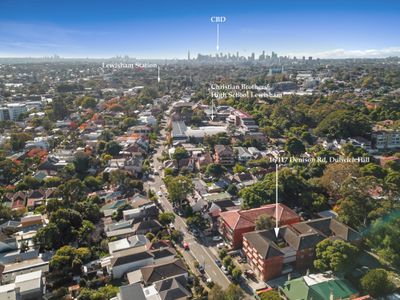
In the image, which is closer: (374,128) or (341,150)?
(341,150)

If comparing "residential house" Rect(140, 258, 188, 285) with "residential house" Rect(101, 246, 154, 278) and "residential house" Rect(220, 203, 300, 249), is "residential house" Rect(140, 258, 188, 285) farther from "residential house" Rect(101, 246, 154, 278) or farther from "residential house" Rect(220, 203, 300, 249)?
"residential house" Rect(220, 203, 300, 249)

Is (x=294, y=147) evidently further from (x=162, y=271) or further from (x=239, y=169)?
(x=162, y=271)

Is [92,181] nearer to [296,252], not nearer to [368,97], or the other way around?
[296,252]

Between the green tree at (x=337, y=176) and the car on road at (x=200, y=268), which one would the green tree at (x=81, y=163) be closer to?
the car on road at (x=200, y=268)

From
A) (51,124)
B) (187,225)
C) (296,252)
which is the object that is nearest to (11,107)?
(51,124)

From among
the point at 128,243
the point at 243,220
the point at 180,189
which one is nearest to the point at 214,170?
the point at 180,189

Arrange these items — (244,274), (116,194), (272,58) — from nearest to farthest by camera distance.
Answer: (244,274)
(116,194)
(272,58)

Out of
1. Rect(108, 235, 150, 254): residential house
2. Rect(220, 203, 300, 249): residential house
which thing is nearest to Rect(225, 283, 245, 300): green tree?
Rect(220, 203, 300, 249): residential house
